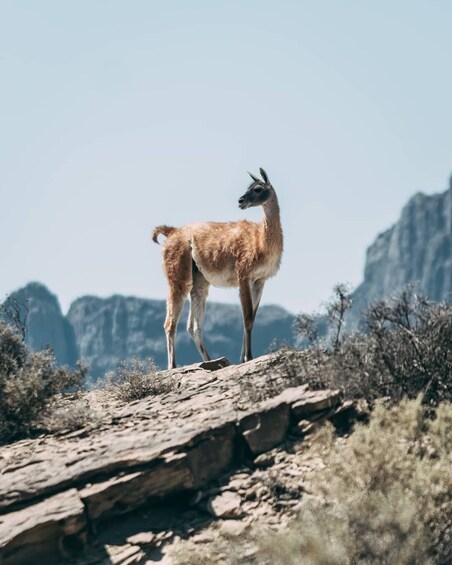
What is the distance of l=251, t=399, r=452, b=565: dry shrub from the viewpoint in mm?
12914

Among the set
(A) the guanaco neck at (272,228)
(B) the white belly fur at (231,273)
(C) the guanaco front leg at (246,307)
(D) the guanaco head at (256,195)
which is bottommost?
(C) the guanaco front leg at (246,307)

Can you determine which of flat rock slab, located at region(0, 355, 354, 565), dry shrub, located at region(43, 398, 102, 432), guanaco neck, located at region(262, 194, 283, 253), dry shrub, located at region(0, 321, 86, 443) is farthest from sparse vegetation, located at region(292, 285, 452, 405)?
dry shrub, located at region(0, 321, 86, 443)

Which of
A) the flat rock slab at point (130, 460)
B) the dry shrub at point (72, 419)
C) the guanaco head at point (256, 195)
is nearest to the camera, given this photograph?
the flat rock slab at point (130, 460)

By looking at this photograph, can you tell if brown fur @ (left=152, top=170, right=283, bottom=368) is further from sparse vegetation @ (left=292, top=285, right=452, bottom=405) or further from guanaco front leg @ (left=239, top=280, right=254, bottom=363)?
sparse vegetation @ (left=292, top=285, right=452, bottom=405)

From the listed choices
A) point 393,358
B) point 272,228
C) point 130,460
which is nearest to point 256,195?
point 272,228

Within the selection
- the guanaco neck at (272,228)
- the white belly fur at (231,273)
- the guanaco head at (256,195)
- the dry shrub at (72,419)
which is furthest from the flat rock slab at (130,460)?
the guanaco head at (256,195)

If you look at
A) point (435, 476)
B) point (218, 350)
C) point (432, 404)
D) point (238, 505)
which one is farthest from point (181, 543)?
point (218, 350)

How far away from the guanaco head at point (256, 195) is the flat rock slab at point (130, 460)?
5031mm

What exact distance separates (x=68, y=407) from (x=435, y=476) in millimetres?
6812

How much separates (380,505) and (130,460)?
11.7 ft

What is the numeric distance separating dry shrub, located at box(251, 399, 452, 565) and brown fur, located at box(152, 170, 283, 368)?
5.81 metres

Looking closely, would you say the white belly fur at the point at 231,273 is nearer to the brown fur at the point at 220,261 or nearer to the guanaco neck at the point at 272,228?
the brown fur at the point at 220,261

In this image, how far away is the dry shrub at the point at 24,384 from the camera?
17250 mm

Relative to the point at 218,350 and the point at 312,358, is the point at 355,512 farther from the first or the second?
the point at 218,350
